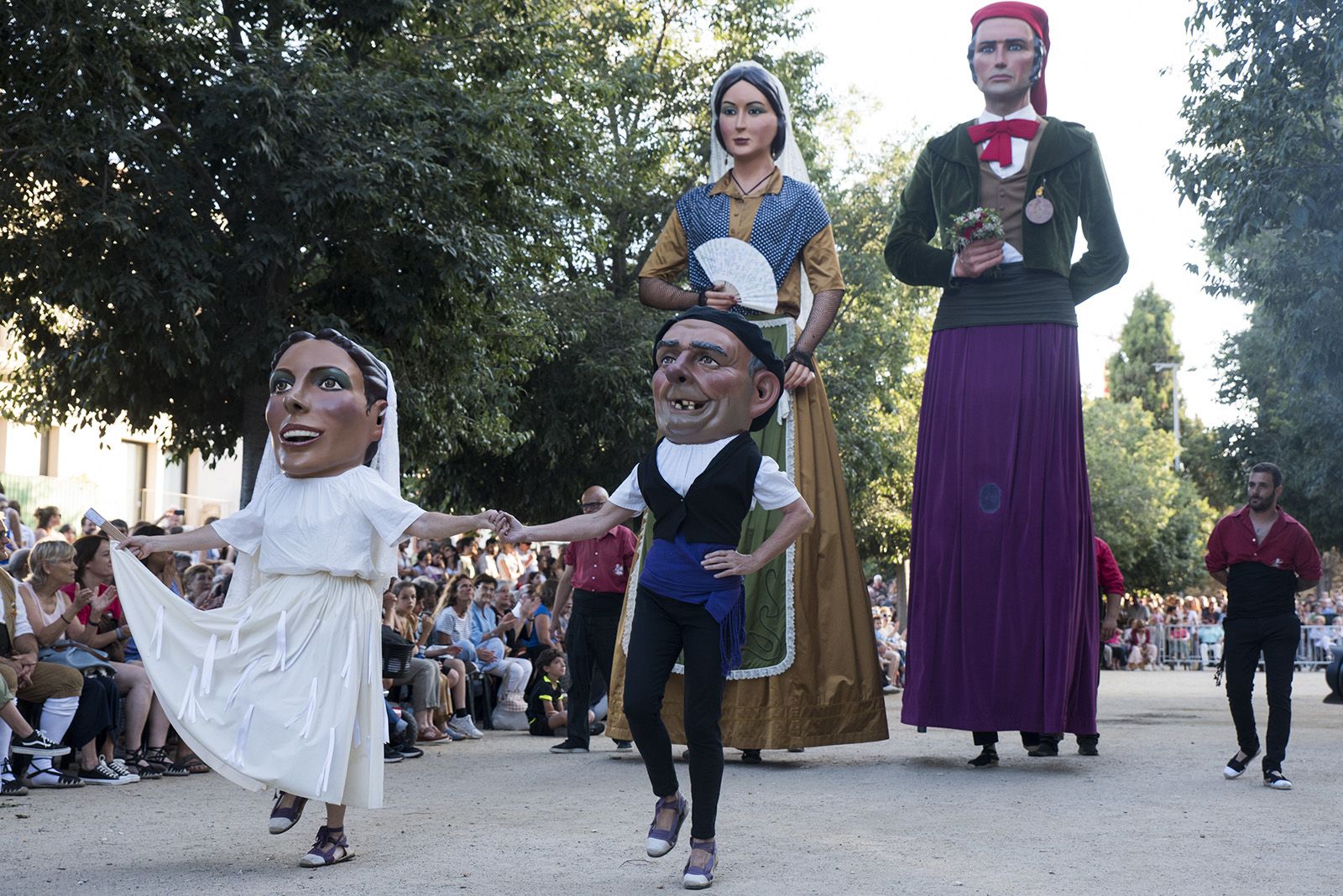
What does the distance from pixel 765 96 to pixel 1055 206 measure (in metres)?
1.71

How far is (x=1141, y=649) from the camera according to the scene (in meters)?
34.2

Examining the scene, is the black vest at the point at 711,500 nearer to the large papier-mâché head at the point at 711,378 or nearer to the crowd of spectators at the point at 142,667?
the large papier-mâché head at the point at 711,378

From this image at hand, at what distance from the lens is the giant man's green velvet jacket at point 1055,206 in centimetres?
881

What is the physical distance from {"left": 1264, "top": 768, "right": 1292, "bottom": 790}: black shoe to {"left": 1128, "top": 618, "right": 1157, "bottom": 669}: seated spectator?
88.2 feet

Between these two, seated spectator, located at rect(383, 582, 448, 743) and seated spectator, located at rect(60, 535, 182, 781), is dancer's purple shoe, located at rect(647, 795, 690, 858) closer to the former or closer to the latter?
seated spectator, located at rect(60, 535, 182, 781)

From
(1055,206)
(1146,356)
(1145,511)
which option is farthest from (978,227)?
(1146,356)

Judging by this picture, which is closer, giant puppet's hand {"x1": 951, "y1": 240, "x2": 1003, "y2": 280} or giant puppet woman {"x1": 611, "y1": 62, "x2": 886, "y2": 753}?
giant puppet woman {"x1": 611, "y1": 62, "x2": 886, "y2": 753}

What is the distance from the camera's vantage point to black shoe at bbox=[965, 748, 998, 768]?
867 cm

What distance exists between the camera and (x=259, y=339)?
1488 centimetres

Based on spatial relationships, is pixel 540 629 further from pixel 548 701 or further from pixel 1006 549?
pixel 1006 549

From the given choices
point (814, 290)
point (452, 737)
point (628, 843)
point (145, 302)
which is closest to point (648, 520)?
point (814, 290)

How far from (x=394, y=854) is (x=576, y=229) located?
54.4ft

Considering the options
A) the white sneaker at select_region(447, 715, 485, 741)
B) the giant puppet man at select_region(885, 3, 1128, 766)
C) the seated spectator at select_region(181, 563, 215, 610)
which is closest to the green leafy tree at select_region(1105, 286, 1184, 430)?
the white sneaker at select_region(447, 715, 485, 741)

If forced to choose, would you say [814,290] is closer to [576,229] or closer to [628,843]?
[628,843]
